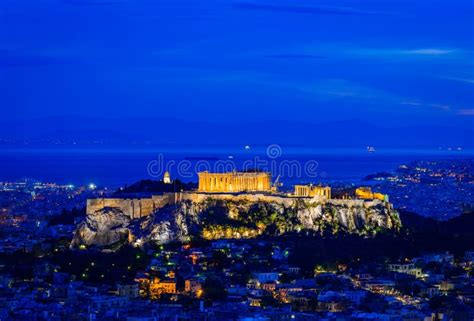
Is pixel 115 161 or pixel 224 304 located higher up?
pixel 115 161

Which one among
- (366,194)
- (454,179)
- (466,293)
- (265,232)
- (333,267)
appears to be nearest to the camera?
(466,293)

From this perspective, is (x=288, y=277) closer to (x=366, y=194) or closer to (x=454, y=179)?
(x=366, y=194)

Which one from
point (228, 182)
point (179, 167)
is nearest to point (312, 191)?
point (228, 182)

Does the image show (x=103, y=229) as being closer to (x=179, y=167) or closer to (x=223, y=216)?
(x=223, y=216)

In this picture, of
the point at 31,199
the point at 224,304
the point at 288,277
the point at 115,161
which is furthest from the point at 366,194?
the point at 115,161

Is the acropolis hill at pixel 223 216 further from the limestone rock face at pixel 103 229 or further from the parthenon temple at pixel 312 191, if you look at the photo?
the parthenon temple at pixel 312 191

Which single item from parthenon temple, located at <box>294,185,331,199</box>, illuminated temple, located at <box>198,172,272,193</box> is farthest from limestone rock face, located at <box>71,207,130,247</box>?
parthenon temple, located at <box>294,185,331,199</box>

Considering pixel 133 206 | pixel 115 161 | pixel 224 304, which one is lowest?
pixel 224 304

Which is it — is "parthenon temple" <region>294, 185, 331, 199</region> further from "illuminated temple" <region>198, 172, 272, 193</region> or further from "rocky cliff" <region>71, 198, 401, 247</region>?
"rocky cliff" <region>71, 198, 401, 247</region>

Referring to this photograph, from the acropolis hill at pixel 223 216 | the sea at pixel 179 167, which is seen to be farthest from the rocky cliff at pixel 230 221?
the sea at pixel 179 167
